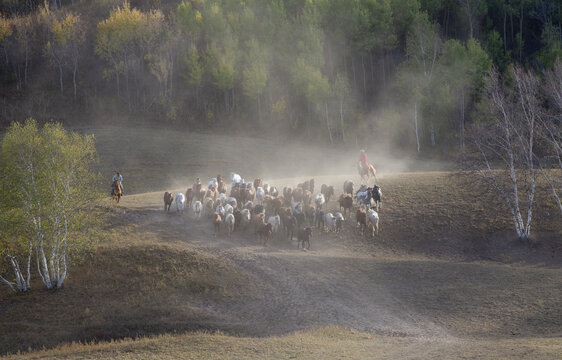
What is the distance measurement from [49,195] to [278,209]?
1413cm

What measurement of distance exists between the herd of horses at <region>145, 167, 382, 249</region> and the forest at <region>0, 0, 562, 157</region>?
35790 mm

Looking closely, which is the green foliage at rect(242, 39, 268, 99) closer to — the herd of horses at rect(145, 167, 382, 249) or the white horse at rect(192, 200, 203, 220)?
the herd of horses at rect(145, 167, 382, 249)

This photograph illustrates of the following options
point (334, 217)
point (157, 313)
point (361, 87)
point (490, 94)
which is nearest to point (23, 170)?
point (157, 313)

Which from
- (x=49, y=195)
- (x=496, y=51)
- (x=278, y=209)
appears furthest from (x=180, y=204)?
(x=496, y=51)

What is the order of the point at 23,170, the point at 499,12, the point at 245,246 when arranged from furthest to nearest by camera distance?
1. the point at 499,12
2. the point at 245,246
3. the point at 23,170

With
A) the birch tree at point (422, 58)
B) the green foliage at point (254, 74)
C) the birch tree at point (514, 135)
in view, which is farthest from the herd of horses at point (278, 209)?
the green foliage at point (254, 74)

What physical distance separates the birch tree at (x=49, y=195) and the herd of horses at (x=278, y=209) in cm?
704

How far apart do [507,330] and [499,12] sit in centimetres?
8295

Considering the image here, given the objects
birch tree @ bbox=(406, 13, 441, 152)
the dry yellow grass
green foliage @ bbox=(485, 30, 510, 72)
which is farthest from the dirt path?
green foliage @ bbox=(485, 30, 510, 72)

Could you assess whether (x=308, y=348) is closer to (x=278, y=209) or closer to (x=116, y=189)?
(x=278, y=209)

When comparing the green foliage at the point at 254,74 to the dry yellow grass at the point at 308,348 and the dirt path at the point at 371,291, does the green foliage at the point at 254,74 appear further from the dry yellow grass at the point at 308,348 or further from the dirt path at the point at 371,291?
the dry yellow grass at the point at 308,348

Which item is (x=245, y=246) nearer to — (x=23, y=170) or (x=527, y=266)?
(x=23, y=170)

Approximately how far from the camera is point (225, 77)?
246 ft

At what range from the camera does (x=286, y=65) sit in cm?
7638
